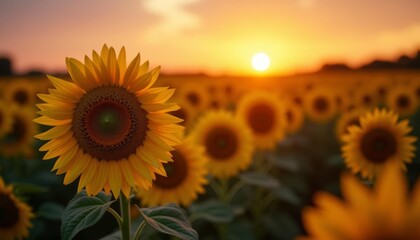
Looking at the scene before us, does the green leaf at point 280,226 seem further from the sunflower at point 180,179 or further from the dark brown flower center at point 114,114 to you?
the dark brown flower center at point 114,114

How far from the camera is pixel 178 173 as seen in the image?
4727 millimetres

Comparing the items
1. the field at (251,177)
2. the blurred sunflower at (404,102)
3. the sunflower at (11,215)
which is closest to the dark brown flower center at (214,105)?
the field at (251,177)

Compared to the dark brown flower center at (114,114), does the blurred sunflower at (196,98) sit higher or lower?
lower

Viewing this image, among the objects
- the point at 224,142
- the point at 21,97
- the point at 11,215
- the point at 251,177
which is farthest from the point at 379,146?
the point at 21,97

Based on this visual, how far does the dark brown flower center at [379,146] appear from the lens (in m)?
5.05

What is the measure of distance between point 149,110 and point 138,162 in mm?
363

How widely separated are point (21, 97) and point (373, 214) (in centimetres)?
1128

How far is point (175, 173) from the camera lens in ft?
15.5

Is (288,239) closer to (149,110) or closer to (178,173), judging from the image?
(178,173)

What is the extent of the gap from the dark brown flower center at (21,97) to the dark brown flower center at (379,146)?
892cm

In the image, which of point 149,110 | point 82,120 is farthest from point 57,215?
point 149,110

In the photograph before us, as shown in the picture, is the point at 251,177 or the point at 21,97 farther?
the point at 21,97

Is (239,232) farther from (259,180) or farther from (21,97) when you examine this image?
(21,97)

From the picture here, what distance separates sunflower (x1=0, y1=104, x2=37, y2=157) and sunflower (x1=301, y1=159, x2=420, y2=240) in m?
7.32
